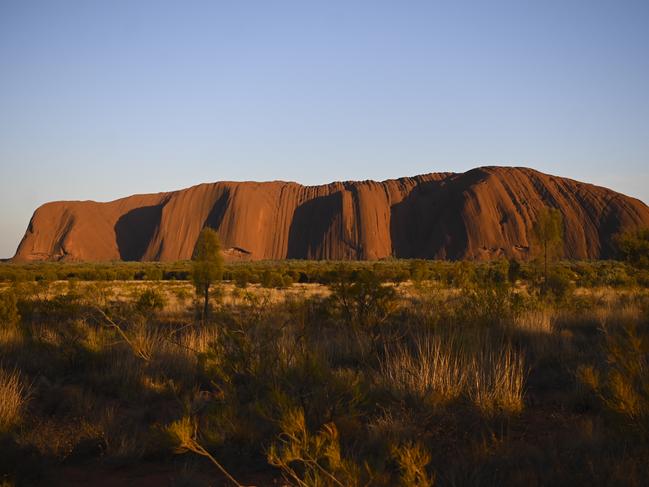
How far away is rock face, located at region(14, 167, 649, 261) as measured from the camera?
76312mm

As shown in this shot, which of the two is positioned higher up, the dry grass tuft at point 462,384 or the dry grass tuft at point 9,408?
the dry grass tuft at point 462,384

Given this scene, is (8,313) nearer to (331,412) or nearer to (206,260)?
(206,260)

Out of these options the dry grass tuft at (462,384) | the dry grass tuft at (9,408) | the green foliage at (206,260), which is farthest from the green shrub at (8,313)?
the dry grass tuft at (462,384)

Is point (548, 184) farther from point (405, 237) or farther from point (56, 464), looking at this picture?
point (56, 464)

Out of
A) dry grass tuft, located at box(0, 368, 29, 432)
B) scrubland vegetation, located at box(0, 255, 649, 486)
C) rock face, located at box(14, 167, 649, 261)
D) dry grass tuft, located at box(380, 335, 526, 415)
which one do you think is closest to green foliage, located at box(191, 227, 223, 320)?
scrubland vegetation, located at box(0, 255, 649, 486)

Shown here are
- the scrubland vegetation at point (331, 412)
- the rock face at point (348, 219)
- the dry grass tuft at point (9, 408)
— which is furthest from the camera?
the rock face at point (348, 219)

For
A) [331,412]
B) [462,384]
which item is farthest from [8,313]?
[462,384]

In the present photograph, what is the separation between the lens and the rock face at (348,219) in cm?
7631

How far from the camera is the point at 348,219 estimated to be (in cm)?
8862

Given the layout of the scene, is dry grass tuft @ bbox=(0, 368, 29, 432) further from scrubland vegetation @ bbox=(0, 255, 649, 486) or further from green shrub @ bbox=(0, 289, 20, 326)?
green shrub @ bbox=(0, 289, 20, 326)

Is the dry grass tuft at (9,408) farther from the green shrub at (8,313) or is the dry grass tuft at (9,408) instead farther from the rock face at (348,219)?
the rock face at (348,219)

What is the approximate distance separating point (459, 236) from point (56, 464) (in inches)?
3040

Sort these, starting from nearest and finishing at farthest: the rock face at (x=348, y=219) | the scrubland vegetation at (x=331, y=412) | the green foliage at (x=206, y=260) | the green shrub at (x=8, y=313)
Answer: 1. the scrubland vegetation at (x=331, y=412)
2. the green shrub at (x=8, y=313)
3. the green foliage at (x=206, y=260)
4. the rock face at (x=348, y=219)

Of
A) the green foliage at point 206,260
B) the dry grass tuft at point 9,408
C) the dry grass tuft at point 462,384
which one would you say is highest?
the green foliage at point 206,260
